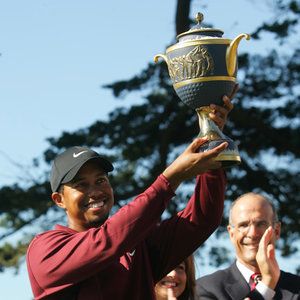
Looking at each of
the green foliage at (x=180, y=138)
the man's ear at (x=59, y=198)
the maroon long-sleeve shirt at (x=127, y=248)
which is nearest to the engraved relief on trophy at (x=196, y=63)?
the maroon long-sleeve shirt at (x=127, y=248)

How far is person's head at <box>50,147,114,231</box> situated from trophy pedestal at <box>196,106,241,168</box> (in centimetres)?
49

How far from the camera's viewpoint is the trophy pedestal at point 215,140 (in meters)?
4.96

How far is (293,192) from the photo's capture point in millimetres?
16562

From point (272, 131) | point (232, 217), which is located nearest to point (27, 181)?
point (272, 131)

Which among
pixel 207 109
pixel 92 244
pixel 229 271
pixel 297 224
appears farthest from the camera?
pixel 297 224

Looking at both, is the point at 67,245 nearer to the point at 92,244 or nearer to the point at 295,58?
the point at 92,244

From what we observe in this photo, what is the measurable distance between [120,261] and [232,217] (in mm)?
2011

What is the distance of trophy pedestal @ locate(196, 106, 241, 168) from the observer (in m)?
4.96

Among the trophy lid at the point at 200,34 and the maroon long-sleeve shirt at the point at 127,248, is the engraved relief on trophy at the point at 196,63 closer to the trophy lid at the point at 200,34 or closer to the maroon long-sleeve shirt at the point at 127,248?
the trophy lid at the point at 200,34

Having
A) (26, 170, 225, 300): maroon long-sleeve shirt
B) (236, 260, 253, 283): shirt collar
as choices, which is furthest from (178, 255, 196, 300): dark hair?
(26, 170, 225, 300): maroon long-sleeve shirt

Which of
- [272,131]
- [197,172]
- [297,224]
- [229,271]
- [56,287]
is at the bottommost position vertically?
[297,224]

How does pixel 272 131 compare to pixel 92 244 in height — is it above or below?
below

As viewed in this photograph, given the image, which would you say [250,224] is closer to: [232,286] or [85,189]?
[232,286]

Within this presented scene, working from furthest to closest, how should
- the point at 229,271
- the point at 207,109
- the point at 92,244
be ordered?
the point at 229,271
the point at 207,109
the point at 92,244
